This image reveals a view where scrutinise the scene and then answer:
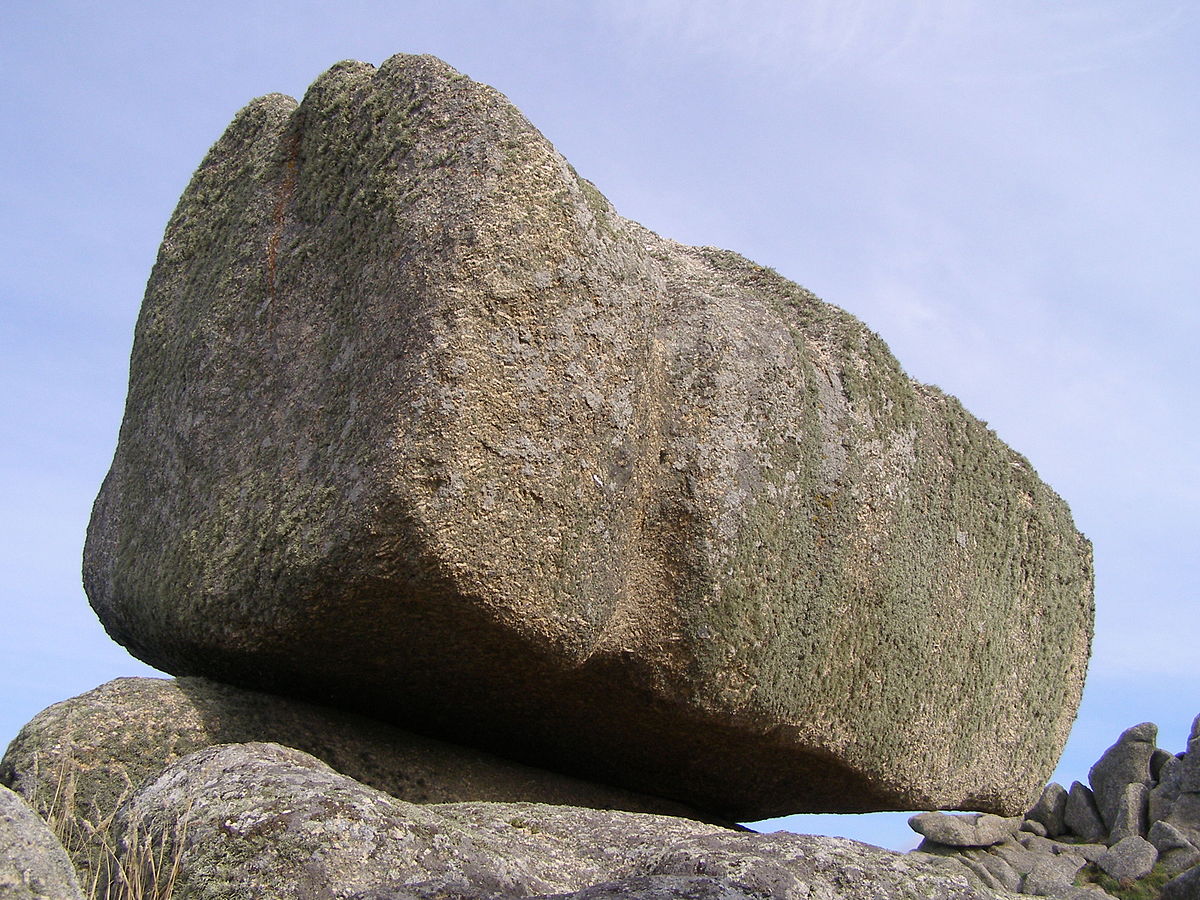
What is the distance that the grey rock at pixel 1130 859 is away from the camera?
9.01 m

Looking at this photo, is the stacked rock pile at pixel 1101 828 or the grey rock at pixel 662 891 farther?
the stacked rock pile at pixel 1101 828

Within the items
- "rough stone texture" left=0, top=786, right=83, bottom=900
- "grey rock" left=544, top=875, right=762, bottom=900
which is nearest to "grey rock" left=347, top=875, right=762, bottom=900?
"grey rock" left=544, top=875, right=762, bottom=900

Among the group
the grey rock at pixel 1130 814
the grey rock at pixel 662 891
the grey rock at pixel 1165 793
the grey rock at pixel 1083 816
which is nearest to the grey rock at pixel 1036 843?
the grey rock at pixel 1083 816

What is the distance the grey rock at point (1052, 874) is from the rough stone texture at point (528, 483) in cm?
292

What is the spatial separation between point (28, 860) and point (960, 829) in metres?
8.06

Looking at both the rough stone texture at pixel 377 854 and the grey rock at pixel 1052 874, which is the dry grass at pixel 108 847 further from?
the grey rock at pixel 1052 874

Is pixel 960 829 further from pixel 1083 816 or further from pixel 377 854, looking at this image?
pixel 377 854

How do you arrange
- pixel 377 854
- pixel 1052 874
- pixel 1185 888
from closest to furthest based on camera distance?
pixel 377 854
pixel 1185 888
pixel 1052 874

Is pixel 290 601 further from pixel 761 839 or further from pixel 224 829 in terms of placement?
pixel 761 839

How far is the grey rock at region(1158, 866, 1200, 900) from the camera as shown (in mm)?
6879

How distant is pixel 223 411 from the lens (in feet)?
16.3

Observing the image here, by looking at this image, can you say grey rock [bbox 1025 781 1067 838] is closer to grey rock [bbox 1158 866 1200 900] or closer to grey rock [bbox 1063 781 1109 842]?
grey rock [bbox 1063 781 1109 842]

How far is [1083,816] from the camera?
33.6 feet

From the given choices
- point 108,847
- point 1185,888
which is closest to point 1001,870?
point 1185,888
